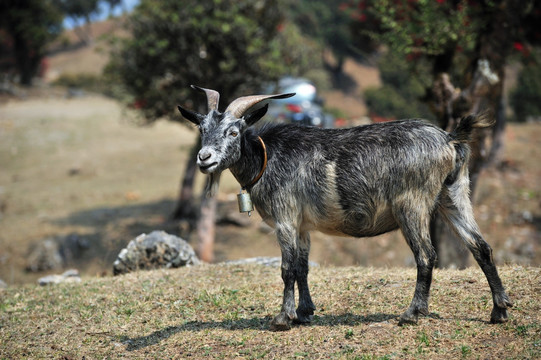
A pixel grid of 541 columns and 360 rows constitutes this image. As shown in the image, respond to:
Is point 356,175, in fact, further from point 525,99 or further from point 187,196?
point 525,99

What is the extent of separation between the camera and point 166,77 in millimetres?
18312

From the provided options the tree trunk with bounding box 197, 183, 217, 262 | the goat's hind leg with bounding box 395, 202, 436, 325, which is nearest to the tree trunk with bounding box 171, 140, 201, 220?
the tree trunk with bounding box 197, 183, 217, 262

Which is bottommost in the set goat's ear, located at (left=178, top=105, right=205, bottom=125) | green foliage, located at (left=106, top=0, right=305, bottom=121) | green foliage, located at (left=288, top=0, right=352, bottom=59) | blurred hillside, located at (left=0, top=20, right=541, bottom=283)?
blurred hillside, located at (left=0, top=20, right=541, bottom=283)

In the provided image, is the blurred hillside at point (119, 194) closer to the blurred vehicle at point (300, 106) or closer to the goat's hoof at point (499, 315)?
the blurred vehicle at point (300, 106)

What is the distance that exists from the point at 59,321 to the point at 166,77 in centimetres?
1123

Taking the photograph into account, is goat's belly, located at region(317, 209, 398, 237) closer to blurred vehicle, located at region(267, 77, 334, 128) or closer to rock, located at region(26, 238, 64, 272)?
blurred vehicle, located at region(267, 77, 334, 128)

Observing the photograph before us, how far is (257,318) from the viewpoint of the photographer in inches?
310

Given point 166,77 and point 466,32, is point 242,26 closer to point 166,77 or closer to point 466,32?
point 166,77

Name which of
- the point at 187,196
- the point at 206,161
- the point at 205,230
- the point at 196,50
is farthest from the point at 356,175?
the point at 187,196

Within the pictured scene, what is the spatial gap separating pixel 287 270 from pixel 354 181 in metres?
1.39

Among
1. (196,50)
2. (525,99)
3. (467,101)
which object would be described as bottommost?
(467,101)

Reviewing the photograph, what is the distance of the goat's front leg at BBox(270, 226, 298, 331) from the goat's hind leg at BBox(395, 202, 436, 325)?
4.29ft

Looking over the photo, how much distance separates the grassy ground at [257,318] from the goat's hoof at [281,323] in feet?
0.31

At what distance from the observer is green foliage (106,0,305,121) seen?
57.5 feet
